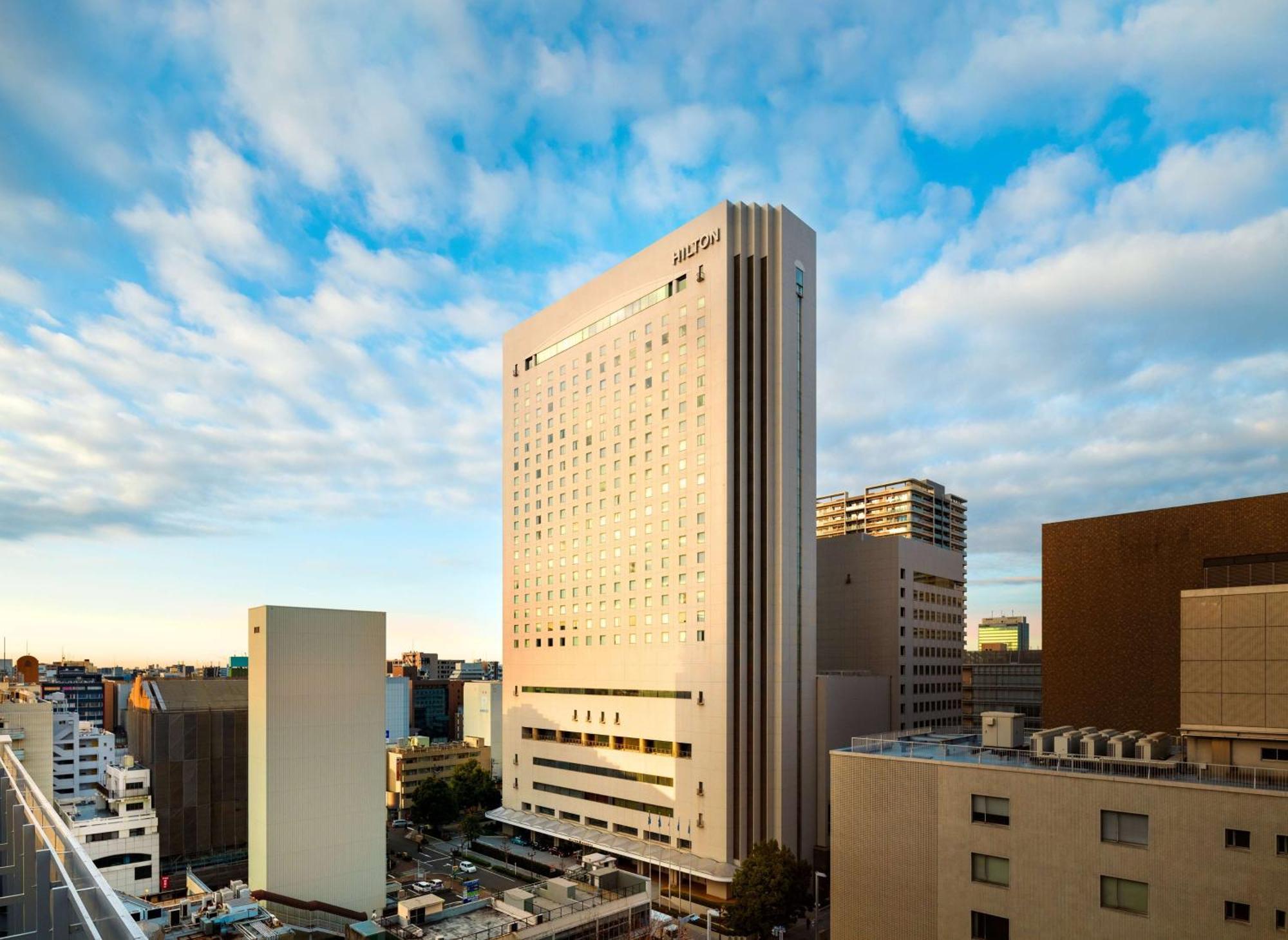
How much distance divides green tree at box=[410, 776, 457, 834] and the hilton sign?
68.4 m

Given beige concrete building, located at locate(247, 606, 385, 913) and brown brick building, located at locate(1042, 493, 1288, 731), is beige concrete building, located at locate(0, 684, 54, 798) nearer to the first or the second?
beige concrete building, located at locate(247, 606, 385, 913)

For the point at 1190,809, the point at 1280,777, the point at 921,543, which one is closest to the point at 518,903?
the point at 1190,809

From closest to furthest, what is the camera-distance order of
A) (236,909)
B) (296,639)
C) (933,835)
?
(933,835) < (236,909) < (296,639)

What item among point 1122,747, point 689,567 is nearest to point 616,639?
point 689,567

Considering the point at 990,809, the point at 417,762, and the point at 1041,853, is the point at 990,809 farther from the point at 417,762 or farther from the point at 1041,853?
the point at 417,762

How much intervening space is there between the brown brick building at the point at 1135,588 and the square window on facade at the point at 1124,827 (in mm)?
16468

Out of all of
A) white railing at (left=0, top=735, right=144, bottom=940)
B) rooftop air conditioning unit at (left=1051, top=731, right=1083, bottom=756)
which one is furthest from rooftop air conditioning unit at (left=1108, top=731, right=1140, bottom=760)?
white railing at (left=0, top=735, right=144, bottom=940)

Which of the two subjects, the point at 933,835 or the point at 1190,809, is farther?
the point at 933,835

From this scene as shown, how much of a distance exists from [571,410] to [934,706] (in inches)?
2197

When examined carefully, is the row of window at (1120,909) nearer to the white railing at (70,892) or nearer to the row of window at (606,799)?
the white railing at (70,892)

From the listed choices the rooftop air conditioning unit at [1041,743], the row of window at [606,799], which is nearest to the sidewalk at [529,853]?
the row of window at [606,799]

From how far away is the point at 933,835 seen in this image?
31359mm

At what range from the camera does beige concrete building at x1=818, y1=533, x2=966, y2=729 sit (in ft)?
272

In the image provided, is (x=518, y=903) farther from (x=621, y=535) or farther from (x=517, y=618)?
(x=517, y=618)
